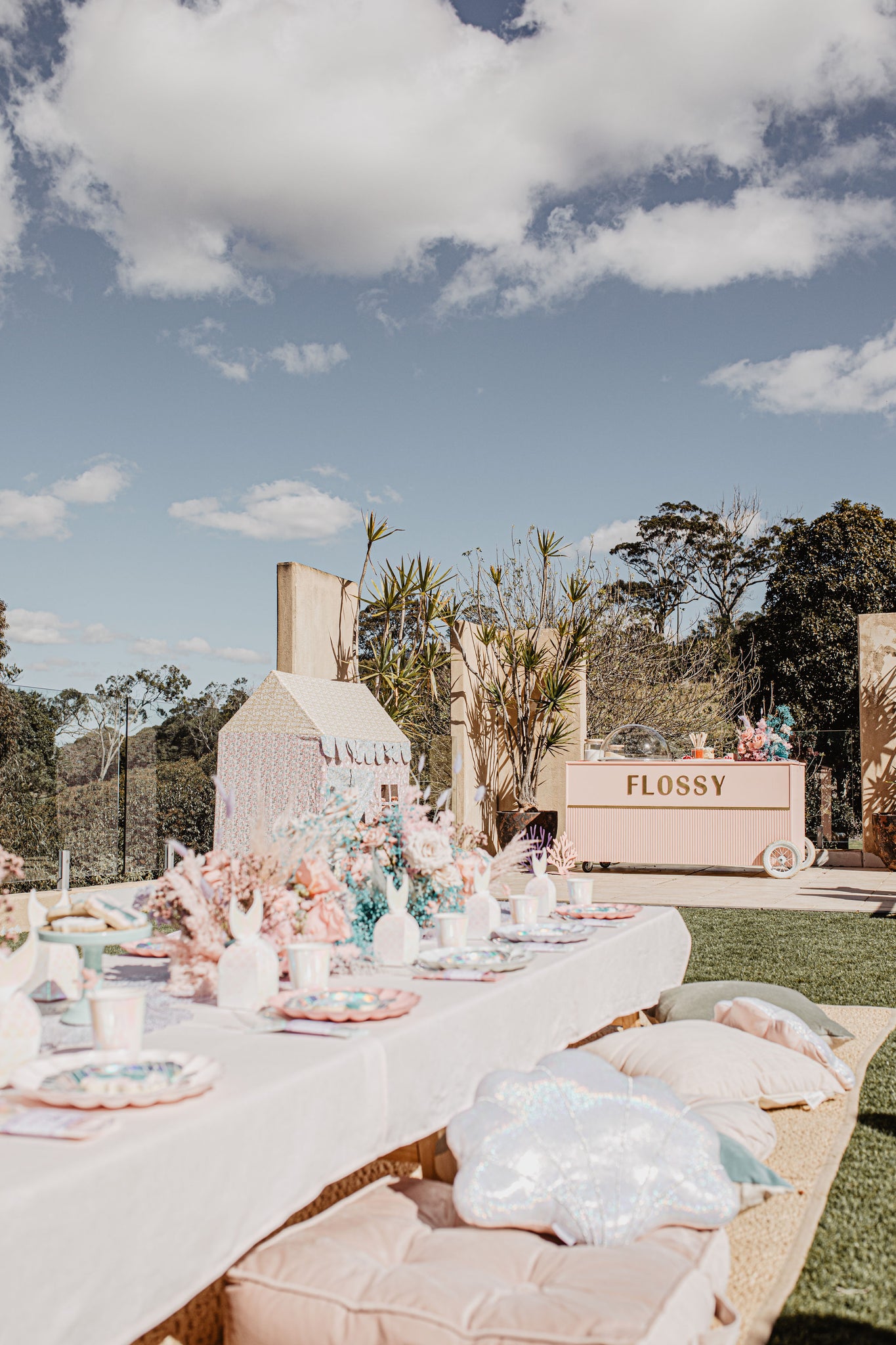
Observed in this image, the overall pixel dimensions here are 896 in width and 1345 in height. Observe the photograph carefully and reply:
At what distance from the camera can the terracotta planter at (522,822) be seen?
37.2 ft

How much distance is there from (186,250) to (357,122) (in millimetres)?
5745

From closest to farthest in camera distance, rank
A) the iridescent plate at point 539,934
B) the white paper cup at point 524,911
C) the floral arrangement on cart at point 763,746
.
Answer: the iridescent plate at point 539,934 < the white paper cup at point 524,911 < the floral arrangement on cart at point 763,746

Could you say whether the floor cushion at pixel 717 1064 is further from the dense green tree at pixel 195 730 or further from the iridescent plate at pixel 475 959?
the dense green tree at pixel 195 730

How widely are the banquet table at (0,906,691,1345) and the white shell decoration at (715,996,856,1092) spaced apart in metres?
1.27

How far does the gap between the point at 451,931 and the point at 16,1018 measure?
1.34m

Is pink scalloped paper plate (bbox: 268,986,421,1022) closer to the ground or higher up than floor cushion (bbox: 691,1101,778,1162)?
higher up

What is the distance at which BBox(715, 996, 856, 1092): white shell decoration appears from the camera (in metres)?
3.38

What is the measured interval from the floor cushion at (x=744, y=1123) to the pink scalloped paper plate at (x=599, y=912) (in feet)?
2.62

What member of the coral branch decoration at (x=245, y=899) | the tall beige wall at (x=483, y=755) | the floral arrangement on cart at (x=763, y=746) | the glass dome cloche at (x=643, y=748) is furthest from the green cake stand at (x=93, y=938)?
the glass dome cloche at (x=643, y=748)

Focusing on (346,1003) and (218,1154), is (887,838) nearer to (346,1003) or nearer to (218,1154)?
(346,1003)

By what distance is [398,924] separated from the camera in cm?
256

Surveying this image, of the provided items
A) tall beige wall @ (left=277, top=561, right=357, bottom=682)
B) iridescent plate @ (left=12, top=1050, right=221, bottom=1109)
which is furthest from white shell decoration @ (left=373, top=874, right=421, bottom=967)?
tall beige wall @ (left=277, top=561, right=357, bottom=682)

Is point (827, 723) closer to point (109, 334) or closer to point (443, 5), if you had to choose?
point (109, 334)

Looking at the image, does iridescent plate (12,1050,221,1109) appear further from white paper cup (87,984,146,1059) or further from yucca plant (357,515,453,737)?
yucca plant (357,515,453,737)
